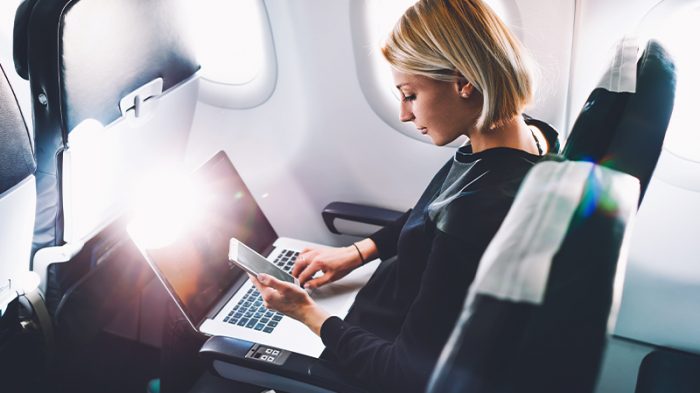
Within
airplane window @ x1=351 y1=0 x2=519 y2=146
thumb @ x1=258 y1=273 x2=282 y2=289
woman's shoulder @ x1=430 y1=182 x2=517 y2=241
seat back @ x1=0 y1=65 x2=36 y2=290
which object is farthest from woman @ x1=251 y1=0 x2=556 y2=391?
seat back @ x1=0 y1=65 x2=36 y2=290

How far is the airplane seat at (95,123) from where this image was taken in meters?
1.20

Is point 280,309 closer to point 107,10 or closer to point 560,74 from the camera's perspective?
point 107,10

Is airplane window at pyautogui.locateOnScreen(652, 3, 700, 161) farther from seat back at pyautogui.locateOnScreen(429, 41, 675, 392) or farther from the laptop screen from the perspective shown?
the laptop screen

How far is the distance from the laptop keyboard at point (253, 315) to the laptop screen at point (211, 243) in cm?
7

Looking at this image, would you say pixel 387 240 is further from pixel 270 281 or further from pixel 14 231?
pixel 14 231

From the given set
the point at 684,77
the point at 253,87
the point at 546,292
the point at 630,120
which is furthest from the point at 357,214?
the point at 546,292

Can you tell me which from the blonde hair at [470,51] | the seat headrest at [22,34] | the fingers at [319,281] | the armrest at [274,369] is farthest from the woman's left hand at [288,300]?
the seat headrest at [22,34]

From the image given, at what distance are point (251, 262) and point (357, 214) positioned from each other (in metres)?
0.53

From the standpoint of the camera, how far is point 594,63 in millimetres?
1521

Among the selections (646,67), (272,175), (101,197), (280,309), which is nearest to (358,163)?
(272,175)

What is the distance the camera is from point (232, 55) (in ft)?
6.91

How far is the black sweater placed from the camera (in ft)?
3.60

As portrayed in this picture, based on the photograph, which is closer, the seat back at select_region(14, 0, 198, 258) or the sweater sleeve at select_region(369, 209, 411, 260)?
the seat back at select_region(14, 0, 198, 258)

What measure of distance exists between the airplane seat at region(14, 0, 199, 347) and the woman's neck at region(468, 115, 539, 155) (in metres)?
0.84
